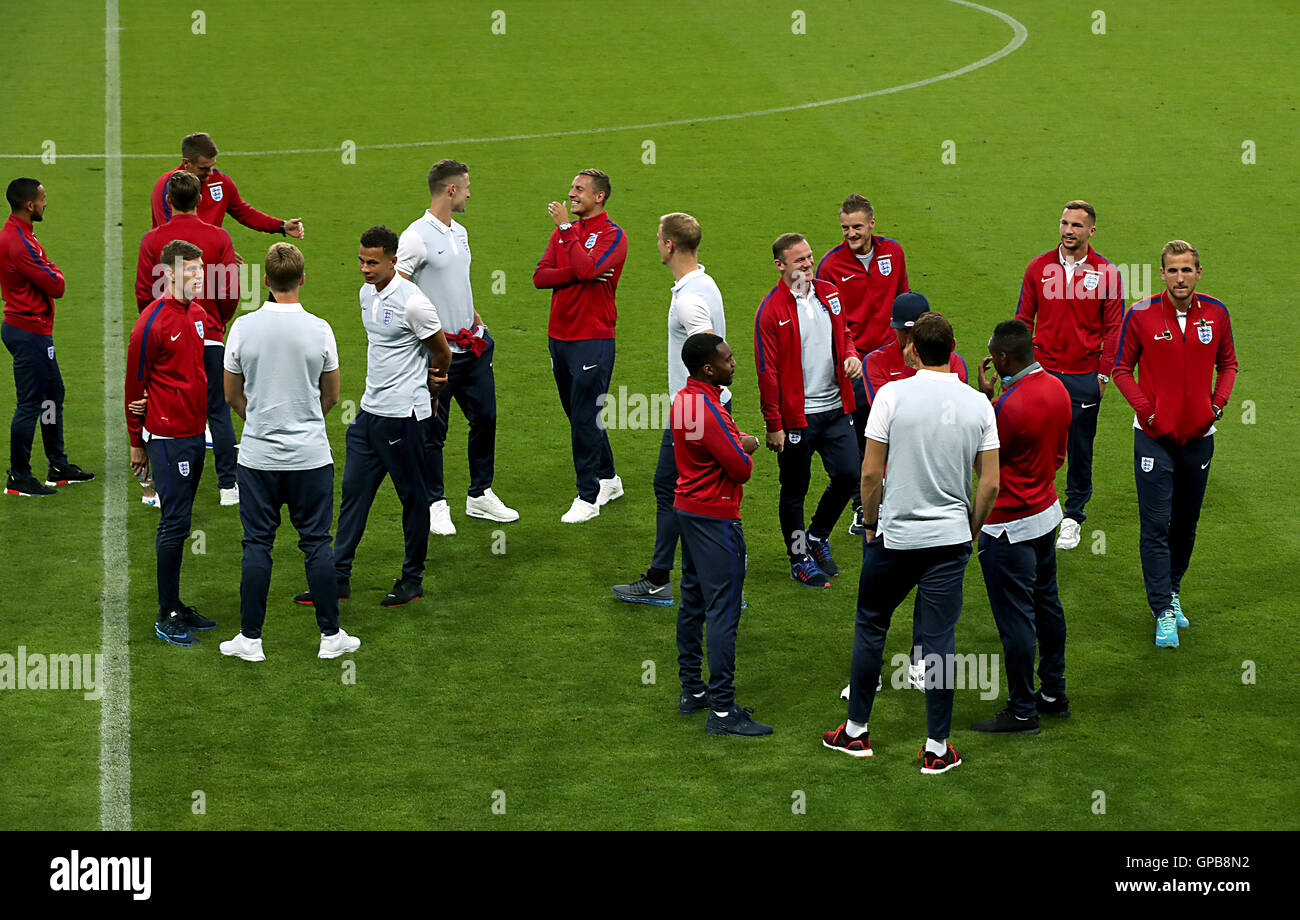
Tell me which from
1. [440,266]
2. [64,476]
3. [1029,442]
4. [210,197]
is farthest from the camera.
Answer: [210,197]

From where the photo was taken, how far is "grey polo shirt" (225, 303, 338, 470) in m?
9.26

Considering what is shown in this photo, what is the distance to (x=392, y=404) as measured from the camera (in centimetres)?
1024

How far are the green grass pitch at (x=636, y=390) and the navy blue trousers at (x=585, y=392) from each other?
0.49 meters

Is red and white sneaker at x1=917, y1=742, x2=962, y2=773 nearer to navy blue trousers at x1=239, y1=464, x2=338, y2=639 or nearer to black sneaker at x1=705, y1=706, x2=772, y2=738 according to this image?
black sneaker at x1=705, y1=706, x2=772, y2=738

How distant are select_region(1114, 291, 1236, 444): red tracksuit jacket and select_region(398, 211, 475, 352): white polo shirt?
4506 mm

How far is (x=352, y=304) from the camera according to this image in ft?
56.3

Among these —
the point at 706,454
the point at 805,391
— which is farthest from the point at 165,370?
the point at 805,391

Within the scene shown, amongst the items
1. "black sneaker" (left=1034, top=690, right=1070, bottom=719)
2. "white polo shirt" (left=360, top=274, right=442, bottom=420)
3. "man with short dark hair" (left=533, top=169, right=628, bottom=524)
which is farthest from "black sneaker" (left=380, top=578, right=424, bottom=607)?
"black sneaker" (left=1034, top=690, right=1070, bottom=719)

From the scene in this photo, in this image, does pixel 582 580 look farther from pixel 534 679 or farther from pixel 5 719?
pixel 5 719

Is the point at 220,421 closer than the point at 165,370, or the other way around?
the point at 165,370

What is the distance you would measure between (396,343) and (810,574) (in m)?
3.11

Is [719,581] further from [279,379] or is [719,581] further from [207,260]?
[207,260]

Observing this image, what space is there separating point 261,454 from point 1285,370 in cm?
966

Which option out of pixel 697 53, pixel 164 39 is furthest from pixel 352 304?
pixel 164 39
